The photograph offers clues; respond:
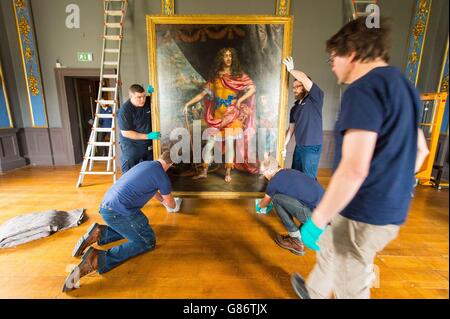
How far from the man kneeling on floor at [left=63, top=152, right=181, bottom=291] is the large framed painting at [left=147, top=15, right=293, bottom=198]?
3.14ft

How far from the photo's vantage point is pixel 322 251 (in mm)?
1032

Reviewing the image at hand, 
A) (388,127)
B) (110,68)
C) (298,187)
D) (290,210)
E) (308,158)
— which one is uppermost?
(110,68)

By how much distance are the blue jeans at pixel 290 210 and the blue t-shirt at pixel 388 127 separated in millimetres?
1125

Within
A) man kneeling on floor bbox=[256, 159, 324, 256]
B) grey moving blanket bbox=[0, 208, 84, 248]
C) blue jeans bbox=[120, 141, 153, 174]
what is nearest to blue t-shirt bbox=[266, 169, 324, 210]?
man kneeling on floor bbox=[256, 159, 324, 256]

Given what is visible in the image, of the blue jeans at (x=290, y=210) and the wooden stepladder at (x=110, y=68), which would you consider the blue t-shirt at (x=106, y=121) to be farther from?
the blue jeans at (x=290, y=210)

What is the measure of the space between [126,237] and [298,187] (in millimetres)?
1453

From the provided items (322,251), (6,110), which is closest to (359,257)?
(322,251)

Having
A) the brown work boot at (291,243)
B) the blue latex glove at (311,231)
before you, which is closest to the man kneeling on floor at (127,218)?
the brown work boot at (291,243)

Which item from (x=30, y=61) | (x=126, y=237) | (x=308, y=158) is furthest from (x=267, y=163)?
(x=30, y=61)

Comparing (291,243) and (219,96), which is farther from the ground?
(219,96)

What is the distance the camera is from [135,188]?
173 cm

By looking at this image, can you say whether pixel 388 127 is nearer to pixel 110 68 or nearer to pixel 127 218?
pixel 127 218

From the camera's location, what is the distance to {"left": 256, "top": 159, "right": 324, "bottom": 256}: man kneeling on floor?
6.15 ft
